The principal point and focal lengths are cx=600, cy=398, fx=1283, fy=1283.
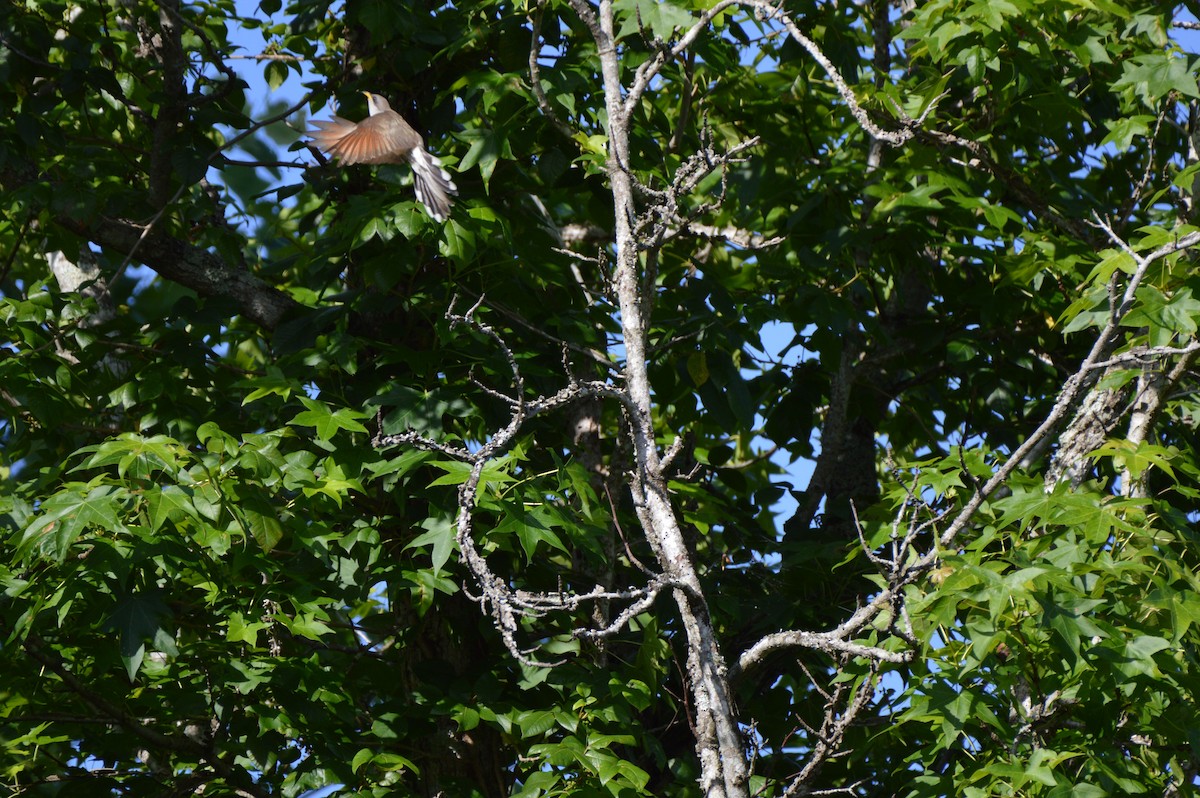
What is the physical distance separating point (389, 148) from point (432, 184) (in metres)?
0.20

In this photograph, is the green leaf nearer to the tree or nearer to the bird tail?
the tree

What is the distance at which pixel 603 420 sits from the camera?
5641 millimetres

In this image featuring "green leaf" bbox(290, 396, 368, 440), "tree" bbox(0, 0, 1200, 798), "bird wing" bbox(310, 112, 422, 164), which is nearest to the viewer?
"tree" bbox(0, 0, 1200, 798)

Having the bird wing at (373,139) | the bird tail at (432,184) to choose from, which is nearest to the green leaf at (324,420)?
the bird tail at (432,184)

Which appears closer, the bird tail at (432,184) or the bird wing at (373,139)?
the bird tail at (432,184)

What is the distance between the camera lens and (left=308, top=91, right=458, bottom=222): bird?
4.14 m

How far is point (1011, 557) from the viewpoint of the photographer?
3172mm

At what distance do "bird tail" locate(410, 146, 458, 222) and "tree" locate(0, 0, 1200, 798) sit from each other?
7cm

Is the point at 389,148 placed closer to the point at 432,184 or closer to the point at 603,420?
the point at 432,184

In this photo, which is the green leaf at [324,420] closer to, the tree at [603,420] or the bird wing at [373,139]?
the tree at [603,420]

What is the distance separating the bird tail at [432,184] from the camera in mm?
4086

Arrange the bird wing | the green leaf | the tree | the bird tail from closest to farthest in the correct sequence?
the tree
the green leaf
the bird tail
the bird wing

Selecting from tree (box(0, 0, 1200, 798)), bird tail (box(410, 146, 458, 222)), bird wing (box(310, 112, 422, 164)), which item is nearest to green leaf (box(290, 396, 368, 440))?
tree (box(0, 0, 1200, 798))

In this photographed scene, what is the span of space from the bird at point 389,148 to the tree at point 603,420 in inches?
3.1
